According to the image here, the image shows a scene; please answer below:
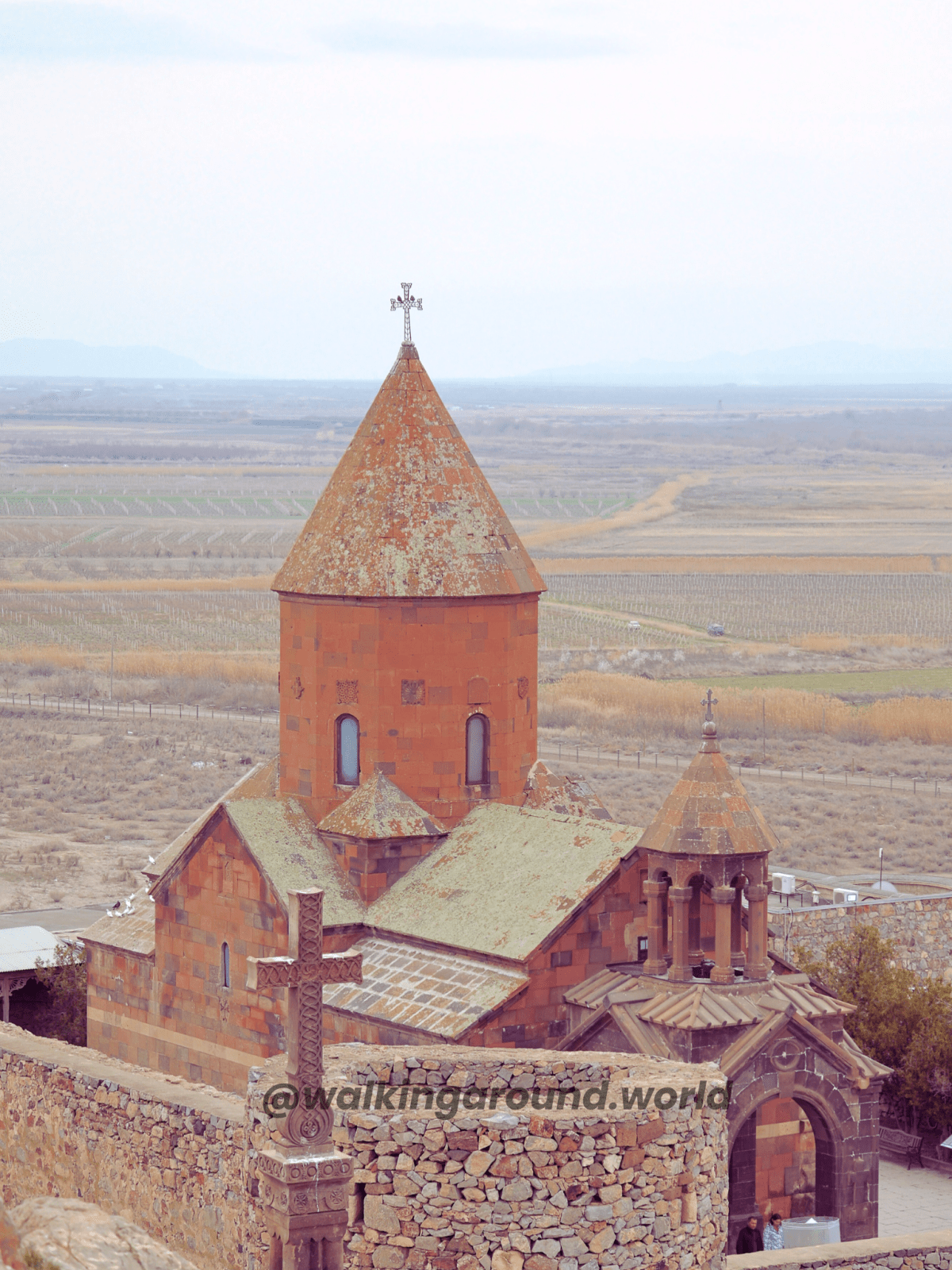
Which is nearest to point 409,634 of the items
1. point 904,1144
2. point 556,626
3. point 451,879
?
point 451,879

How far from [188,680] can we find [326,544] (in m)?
41.4

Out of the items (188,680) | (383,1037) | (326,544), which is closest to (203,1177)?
(383,1037)

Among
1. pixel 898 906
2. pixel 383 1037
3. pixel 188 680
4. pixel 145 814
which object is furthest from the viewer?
pixel 188 680

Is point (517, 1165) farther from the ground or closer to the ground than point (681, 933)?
farther from the ground

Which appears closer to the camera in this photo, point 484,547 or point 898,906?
point 484,547

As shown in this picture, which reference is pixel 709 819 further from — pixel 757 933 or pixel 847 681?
pixel 847 681

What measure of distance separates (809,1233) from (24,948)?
11533mm

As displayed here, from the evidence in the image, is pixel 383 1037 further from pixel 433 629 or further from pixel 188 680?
pixel 188 680

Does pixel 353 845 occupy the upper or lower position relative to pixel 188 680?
upper

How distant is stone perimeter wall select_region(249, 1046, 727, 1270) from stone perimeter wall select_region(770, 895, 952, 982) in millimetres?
14644

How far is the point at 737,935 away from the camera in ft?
56.1

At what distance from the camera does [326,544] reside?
20391 mm

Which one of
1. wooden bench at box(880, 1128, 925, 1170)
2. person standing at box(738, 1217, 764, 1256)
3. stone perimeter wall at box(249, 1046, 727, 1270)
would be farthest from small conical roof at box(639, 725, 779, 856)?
wooden bench at box(880, 1128, 925, 1170)

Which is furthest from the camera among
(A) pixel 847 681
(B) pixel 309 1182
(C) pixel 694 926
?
(A) pixel 847 681
